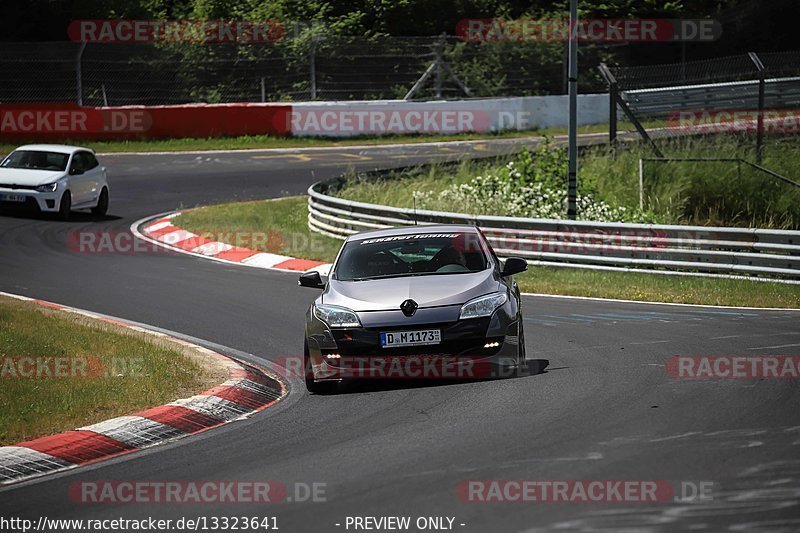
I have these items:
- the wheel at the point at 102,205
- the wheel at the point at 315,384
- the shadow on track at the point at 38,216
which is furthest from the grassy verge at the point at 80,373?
the wheel at the point at 102,205

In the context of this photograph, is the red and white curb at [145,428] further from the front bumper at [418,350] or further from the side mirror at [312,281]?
the side mirror at [312,281]

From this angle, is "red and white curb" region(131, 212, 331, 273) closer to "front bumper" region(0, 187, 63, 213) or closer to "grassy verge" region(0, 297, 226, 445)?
"front bumper" region(0, 187, 63, 213)

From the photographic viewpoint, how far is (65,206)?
26.0 m

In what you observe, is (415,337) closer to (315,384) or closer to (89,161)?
(315,384)

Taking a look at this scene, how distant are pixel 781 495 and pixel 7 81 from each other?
34.4 meters

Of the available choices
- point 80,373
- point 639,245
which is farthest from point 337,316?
point 639,245

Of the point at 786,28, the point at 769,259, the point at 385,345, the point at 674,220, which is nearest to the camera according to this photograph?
the point at 385,345

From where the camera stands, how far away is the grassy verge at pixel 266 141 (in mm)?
38156

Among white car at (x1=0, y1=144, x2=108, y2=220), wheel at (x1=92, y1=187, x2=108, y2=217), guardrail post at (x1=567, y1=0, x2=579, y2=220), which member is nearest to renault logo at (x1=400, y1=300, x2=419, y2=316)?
guardrail post at (x1=567, y1=0, x2=579, y2=220)

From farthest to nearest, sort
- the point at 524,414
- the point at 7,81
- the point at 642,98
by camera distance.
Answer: the point at 7,81, the point at 642,98, the point at 524,414

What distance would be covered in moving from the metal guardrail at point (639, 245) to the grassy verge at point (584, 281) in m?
0.25

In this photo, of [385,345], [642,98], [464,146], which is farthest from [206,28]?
[385,345]

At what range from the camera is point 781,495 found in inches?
253

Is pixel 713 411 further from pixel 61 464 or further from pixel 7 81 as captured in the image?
pixel 7 81
